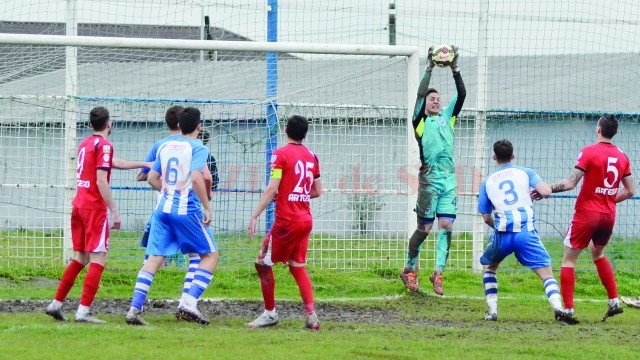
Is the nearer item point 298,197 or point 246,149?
point 298,197

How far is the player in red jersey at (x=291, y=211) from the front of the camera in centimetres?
975

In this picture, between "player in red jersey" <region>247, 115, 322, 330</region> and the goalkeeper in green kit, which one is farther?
the goalkeeper in green kit

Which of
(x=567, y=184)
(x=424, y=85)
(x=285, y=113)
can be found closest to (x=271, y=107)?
(x=285, y=113)

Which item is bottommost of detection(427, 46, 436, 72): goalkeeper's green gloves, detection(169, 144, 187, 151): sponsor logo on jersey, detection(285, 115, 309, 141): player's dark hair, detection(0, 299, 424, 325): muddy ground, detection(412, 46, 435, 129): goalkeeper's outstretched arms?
detection(0, 299, 424, 325): muddy ground

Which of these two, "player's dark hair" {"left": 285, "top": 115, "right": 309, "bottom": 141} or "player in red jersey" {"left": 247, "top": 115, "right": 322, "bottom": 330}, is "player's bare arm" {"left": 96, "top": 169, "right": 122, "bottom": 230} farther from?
"player's dark hair" {"left": 285, "top": 115, "right": 309, "bottom": 141}

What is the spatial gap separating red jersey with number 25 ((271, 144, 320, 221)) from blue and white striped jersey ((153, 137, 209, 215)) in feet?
2.42

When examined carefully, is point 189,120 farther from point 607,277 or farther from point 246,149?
point 607,277

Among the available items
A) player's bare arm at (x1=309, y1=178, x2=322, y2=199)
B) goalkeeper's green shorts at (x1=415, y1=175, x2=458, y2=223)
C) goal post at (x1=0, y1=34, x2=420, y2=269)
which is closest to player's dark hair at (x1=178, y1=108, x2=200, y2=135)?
player's bare arm at (x1=309, y1=178, x2=322, y2=199)

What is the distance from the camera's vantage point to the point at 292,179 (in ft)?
32.1

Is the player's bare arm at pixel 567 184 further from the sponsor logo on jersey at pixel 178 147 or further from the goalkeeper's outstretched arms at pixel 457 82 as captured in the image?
the sponsor logo on jersey at pixel 178 147

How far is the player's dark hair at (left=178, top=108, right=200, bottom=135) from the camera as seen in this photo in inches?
385

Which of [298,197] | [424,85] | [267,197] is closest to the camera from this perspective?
[267,197]

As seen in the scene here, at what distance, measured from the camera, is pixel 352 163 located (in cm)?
1449

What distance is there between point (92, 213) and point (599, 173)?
5362mm
